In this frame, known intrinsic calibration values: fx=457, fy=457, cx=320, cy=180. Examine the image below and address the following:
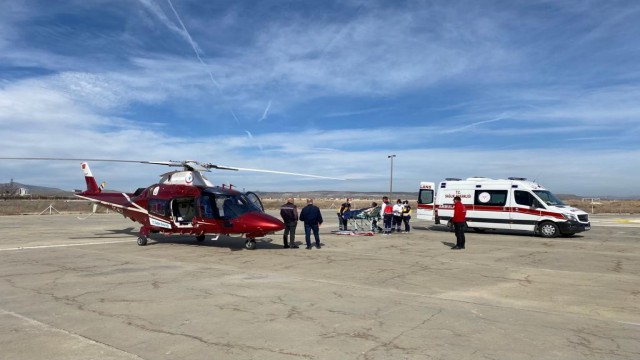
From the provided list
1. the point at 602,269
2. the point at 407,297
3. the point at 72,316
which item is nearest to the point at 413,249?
the point at 602,269

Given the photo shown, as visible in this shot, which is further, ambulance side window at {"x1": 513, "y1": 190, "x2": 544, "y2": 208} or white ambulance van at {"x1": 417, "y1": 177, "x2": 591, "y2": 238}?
ambulance side window at {"x1": 513, "y1": 190, "x2": 544, "y2": 208}

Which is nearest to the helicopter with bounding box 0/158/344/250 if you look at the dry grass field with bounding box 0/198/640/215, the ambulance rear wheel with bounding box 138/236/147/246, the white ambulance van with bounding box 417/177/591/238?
the ambulance rear wheel with bounding box 138/236/147/246

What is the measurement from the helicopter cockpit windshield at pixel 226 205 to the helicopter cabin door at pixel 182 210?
2.60 feet

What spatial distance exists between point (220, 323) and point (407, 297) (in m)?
3.23

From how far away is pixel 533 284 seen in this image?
8992mm

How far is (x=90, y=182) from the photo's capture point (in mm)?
19062

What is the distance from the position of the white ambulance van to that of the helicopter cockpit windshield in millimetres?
10810

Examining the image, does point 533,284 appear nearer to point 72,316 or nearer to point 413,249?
point 413,249

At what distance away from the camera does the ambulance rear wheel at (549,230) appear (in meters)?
18.9

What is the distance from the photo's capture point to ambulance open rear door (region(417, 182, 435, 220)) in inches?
904

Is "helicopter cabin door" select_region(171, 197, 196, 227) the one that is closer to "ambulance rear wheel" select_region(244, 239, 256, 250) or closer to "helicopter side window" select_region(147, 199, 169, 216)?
"helicopter side window" select_region(147, 199, 169, 216)

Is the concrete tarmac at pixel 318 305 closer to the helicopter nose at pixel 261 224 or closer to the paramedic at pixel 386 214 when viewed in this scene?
the helicopter nose at pixel 261 224

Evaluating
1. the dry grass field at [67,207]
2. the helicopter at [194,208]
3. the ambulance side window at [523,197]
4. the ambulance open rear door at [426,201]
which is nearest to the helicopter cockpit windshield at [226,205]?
the helicopter at [194,208]

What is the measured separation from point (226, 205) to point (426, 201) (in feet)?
39.4
